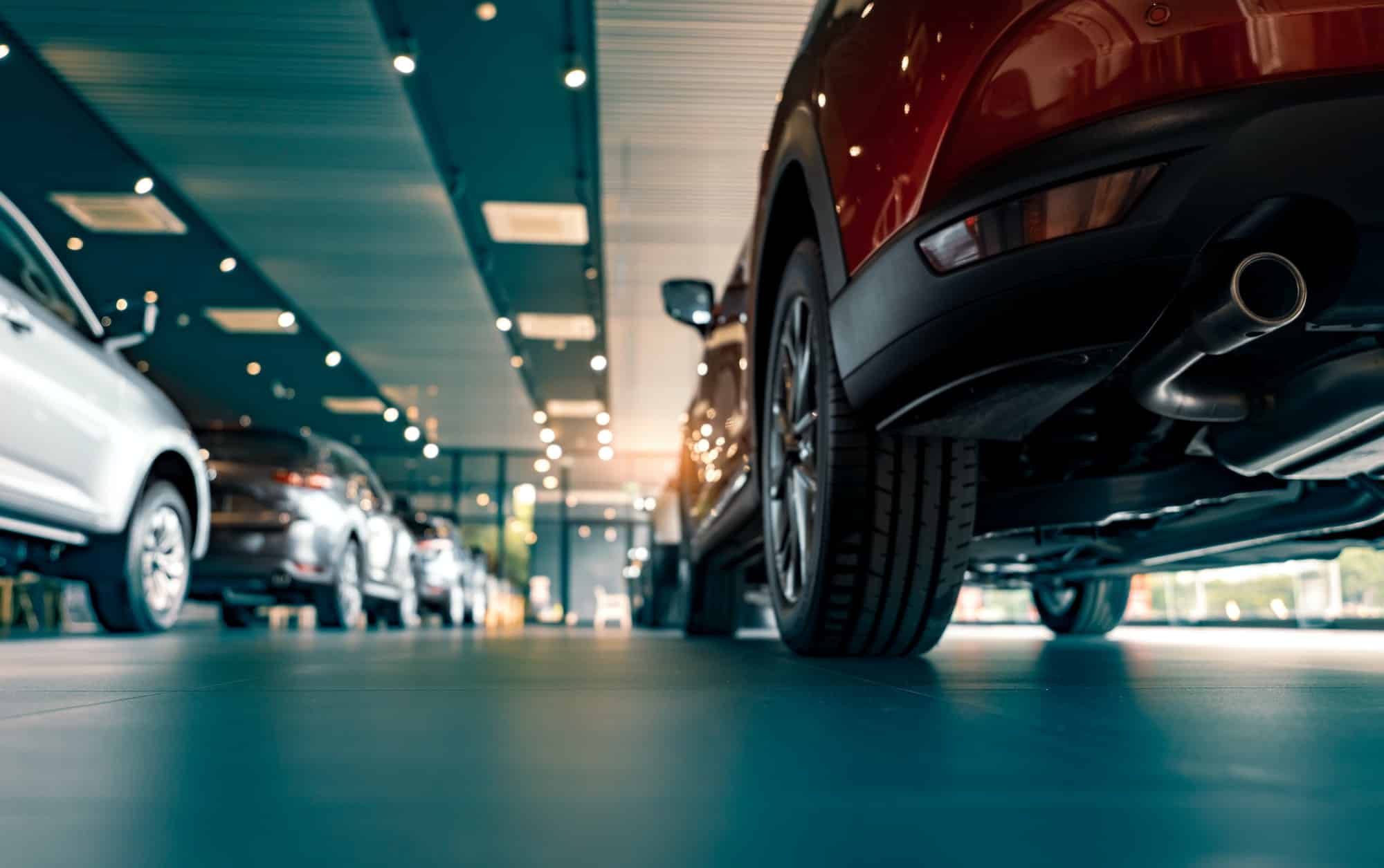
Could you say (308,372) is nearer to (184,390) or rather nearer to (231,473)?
(184,390)

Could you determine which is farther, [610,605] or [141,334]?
[610,605]

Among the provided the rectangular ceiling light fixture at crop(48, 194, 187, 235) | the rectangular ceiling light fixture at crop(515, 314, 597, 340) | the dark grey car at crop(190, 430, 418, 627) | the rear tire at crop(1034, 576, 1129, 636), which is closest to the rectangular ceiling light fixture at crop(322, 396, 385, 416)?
the rectangular ceiling light fixture at crop(515, 314, 597, 340)

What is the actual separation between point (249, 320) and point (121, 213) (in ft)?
13.2

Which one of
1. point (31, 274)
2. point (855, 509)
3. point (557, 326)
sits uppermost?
point (557, 326)

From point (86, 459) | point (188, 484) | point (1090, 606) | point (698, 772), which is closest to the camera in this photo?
point (698, 772)

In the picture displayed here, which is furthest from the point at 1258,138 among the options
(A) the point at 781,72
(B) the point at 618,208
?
(B) the point at 618,208

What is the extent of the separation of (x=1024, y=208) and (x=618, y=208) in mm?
10676

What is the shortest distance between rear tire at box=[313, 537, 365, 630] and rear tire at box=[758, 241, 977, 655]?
6673mm

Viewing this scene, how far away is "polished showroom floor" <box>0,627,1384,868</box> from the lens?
0.71 metres

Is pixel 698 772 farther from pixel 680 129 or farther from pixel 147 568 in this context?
pixel 680 129

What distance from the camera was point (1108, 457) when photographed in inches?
110

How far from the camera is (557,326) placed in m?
15.7

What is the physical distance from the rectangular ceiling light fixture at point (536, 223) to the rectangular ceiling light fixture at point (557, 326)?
280 cm

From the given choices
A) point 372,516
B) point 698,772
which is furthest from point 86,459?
point 372,516
